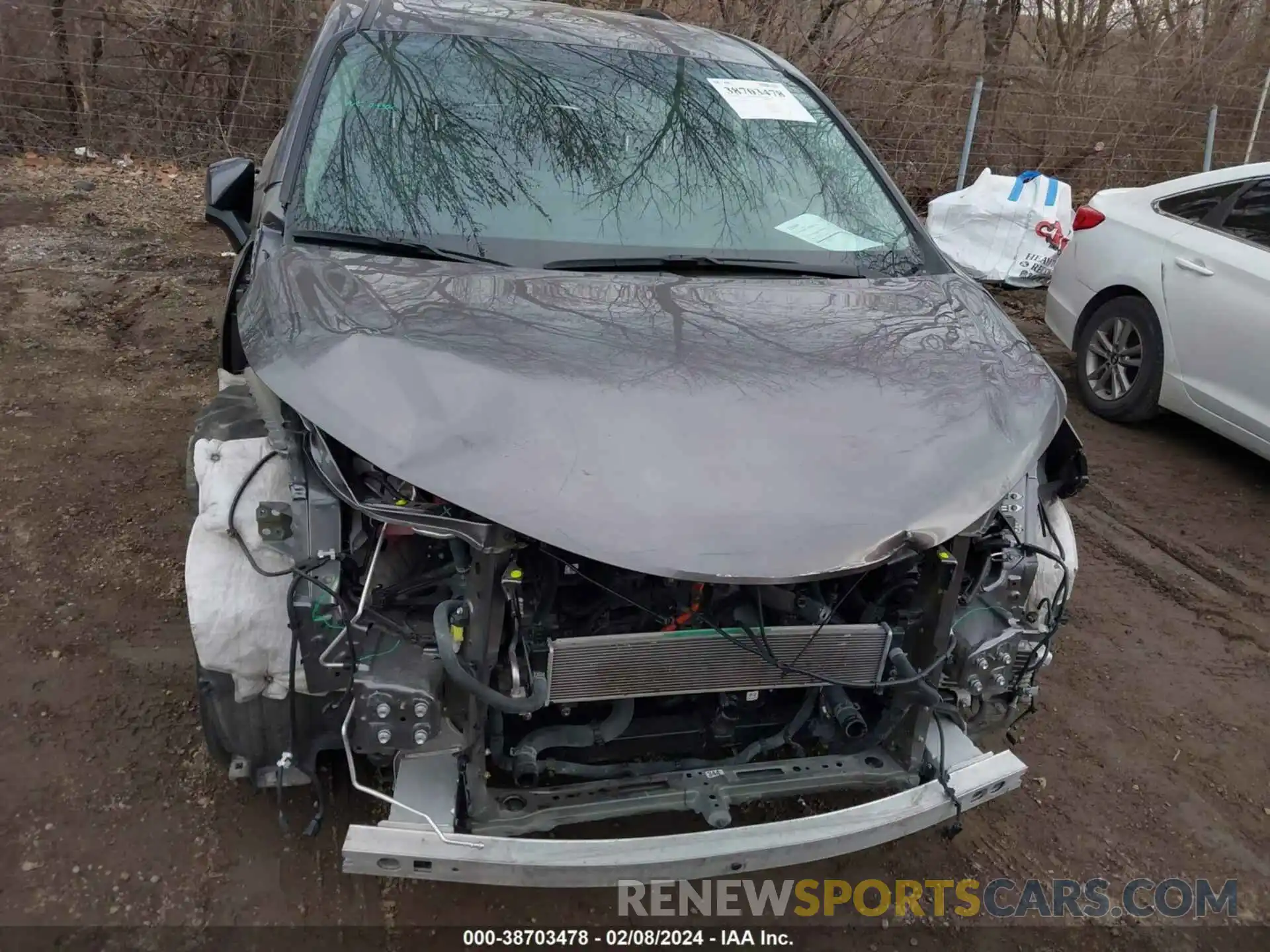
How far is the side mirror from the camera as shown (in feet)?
9.92

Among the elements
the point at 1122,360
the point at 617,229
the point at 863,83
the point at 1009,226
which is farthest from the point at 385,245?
the point at 863,83

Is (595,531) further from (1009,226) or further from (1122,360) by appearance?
(1009,226)

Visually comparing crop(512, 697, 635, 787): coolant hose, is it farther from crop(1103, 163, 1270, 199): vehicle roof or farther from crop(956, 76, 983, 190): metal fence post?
crop(956, 76, 983, 190): metal fence post

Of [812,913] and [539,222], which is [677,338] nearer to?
[539,222]

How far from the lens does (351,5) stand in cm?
334

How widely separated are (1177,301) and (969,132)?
14.4 ft

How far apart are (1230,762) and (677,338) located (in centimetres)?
242

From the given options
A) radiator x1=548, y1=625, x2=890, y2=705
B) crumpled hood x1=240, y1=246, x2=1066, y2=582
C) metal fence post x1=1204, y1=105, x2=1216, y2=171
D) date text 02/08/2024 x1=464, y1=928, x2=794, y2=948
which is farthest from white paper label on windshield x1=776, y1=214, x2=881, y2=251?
metal fence post x1=1204, y1=105, x2=1216, y2=171

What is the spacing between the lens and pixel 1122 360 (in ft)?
17.6

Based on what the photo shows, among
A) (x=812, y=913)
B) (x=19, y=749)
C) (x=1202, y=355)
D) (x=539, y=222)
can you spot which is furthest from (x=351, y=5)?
(x=1202, y=355)

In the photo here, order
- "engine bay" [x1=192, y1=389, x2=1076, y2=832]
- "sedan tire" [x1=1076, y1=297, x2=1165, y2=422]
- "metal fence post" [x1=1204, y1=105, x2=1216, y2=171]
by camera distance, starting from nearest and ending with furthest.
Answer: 1. "engine bay" [x1=192, y1=389, x2=1076, y2=832]
2. "sedan tire" [x1=1076, y1=297, x2=1165, y2=422]
3. "metal fence post" [x1=1204, y1=105, x2=1216, y2=171]

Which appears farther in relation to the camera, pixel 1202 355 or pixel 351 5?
pixel 1202 355

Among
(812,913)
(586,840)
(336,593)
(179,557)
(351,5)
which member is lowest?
(812,913)

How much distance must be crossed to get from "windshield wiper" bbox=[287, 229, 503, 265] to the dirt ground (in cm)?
145
